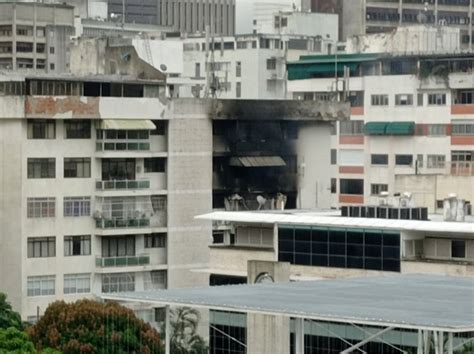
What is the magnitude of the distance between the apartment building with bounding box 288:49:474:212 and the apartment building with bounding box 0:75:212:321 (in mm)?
19557

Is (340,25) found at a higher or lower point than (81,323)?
higher

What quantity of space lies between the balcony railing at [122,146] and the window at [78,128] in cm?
52

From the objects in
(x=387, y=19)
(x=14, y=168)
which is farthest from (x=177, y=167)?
(x=387, y=19)

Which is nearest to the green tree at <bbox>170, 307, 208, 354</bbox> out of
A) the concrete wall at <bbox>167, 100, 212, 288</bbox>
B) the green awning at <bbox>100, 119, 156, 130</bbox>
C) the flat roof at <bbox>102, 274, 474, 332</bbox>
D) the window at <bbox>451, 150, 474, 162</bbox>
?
the concrete wall at <bbox>167, 100, 212, 288</bbox>

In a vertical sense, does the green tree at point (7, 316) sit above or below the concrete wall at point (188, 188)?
below

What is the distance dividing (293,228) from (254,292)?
54.1 feet

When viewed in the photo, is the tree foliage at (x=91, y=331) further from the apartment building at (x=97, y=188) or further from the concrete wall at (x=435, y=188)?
the concrete wall at (x=435, y=188)

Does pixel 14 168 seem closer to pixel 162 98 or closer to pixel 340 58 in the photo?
pixel 162 98

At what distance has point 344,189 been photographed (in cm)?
10156

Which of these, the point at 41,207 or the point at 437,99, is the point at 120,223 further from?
the point at 437,99

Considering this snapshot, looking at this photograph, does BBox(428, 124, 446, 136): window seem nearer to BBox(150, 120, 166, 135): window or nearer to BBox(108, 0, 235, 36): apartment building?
BBox(150, 120, 166, 135): window

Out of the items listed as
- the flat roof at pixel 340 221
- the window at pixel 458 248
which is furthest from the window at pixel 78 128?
the window at pixel 458 248

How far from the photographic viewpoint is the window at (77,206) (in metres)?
73.6

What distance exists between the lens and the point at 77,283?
7344cm
